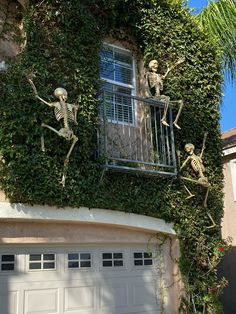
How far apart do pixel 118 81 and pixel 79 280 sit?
4.32 metres

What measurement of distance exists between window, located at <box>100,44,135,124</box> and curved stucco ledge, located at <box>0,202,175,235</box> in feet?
6.67

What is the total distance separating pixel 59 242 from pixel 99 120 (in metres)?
2.41

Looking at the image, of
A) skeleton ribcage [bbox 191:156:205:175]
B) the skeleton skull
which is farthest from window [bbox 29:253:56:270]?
skeleton ribcage [bbox 191:156:205:175]

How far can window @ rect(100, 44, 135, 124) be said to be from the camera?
8812 mm

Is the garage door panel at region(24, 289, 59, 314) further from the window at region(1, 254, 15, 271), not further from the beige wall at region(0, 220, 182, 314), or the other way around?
the beige wall at region(0, 220, 182, 314)

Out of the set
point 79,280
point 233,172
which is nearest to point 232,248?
point 233,172

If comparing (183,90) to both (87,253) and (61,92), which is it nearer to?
(61,92)

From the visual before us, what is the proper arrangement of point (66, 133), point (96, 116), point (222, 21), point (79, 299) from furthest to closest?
1. point (222, 21)
2. point (96, 116)
3. point (79, 299)
4. point (66, 133)

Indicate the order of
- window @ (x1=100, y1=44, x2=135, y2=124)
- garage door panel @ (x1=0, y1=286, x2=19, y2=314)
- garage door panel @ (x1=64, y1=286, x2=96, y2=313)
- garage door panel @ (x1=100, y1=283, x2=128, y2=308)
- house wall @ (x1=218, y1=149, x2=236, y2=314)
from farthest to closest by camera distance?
1. house wall @ (x1=218, y1=149, x2=236, y2=314)
2. window @ (x1=100, y1=44, x2=135, y2=124)
3. garage door panel @ (x1=100, y1=283, x2=128, y2=308)
4. garage door panel @ (x1=64, y1=286, x2=96, y2=313)
5. garage door panel @ (x1=0, y1=286, x2=19, y2=314)

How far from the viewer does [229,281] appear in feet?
43.1

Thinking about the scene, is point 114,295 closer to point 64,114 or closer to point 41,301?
point 41,301

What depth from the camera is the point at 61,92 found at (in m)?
7.34

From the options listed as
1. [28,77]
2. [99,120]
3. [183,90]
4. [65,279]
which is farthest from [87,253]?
[183,90]

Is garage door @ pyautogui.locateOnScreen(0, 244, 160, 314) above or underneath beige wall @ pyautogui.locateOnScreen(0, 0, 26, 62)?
underneath
